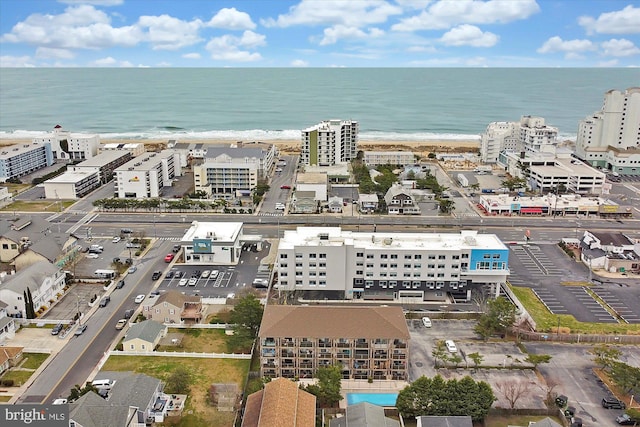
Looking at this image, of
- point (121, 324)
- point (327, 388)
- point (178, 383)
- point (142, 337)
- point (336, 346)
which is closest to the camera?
point (327, 388)

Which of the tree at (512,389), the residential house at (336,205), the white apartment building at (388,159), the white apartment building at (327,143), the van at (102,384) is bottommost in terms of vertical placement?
the tree at (512,389)

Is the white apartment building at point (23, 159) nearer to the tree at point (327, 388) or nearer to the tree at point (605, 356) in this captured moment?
the tree at point (327, 388)

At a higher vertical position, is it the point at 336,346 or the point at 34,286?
the point at 34,286

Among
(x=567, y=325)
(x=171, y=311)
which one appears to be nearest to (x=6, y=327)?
(x=171, y=311)

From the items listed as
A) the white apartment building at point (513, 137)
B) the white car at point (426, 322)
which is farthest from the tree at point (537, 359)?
the white apartment building at point (513, 137)

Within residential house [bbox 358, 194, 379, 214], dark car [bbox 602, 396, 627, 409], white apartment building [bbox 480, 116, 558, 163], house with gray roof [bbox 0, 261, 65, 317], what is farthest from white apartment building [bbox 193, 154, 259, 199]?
dark car [bbox 602, 396, 627, 409]

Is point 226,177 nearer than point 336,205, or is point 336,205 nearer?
point 336,205

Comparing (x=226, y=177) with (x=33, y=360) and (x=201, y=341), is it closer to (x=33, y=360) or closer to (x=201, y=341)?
(x=201, y=341)
